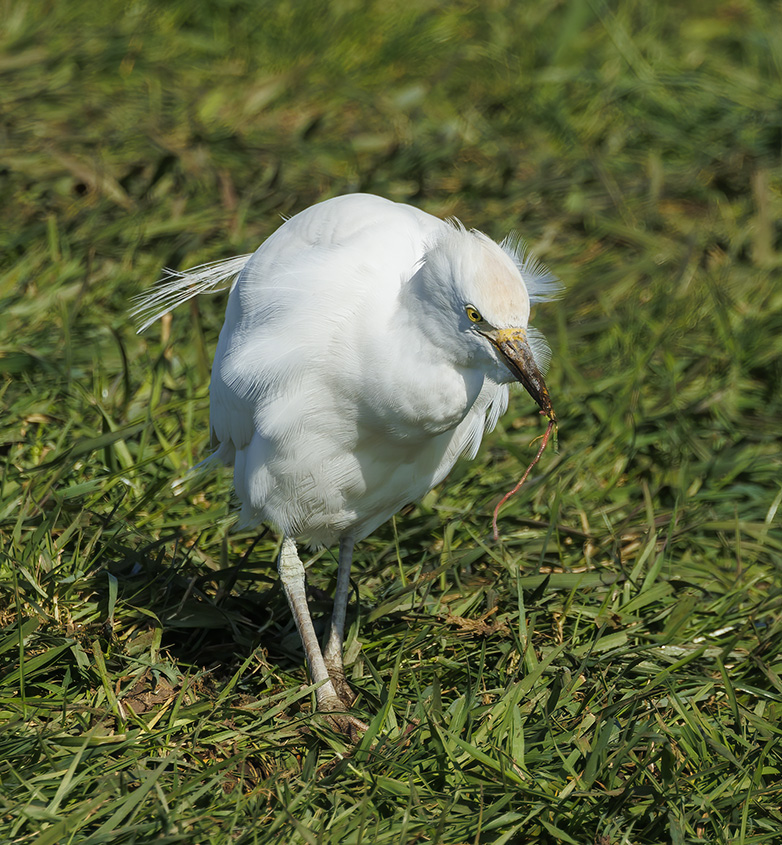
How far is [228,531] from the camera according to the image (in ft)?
13.9

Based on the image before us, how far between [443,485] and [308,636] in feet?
3.85

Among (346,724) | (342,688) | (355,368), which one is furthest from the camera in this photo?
(342,688)

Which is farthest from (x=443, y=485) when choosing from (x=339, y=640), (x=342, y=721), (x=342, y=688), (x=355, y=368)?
(x=355, y=368)

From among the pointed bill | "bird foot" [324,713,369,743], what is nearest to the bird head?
the pointed bill

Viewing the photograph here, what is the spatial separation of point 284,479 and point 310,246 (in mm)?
780

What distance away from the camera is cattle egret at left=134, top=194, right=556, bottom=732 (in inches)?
117

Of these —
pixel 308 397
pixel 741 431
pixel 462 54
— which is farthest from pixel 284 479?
pixel 462 54

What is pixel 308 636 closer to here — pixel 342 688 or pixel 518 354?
pixel 342 688

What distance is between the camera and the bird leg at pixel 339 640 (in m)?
3.71

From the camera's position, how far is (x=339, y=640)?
3.78 metres

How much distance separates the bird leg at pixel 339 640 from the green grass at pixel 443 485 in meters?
0.09

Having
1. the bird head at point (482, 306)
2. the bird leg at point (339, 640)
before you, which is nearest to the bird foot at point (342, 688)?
the bird leg at point (339, 640)

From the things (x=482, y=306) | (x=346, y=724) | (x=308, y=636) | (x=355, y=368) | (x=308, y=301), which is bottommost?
(x=346, y=724)

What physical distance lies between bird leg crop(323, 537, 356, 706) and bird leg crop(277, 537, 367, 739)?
41mm
